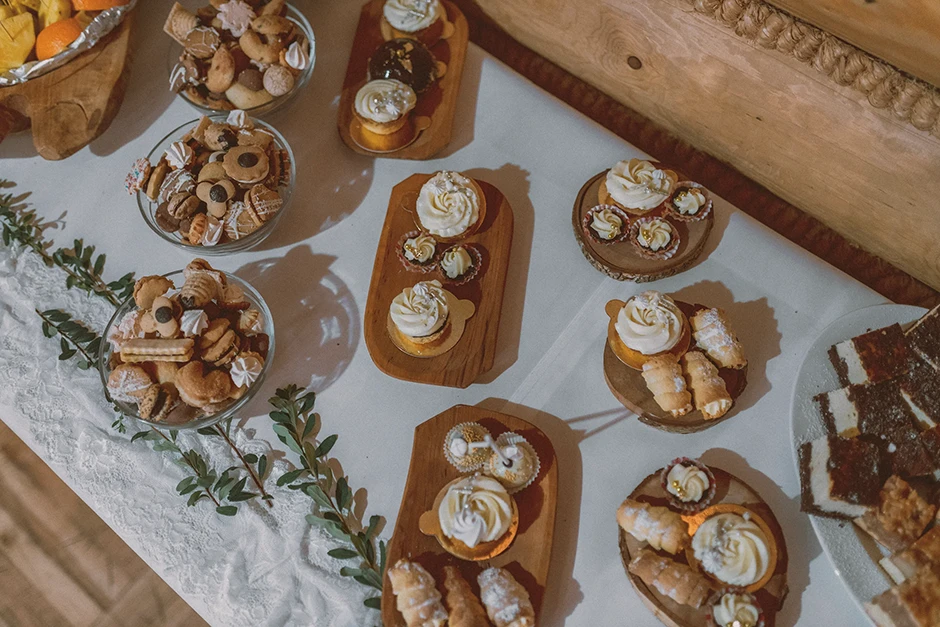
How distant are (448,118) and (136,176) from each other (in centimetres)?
77

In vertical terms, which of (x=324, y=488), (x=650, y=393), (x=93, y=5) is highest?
(x=650, y=393)

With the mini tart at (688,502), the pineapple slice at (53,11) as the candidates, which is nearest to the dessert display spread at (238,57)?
the pineapple slice at (53,11)

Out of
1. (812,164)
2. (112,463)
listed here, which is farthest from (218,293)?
(812,164)

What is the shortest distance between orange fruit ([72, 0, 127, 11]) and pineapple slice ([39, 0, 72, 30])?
0.02m

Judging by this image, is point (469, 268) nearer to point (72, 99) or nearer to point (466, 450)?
point (466, 450)

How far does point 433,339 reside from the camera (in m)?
1.52

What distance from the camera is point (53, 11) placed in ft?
5.85

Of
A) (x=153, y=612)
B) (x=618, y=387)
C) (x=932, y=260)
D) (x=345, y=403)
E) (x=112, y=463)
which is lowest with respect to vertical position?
(x=153, y=612)

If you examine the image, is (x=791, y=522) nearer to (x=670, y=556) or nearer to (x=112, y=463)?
(x=670, y=556)

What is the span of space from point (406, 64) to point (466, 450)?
3.30ft

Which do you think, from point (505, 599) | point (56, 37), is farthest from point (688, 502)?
point (56, 37)

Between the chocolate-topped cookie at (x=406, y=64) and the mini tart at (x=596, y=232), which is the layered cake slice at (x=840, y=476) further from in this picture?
the chocolate-topped cookie at (x=406, y=64)

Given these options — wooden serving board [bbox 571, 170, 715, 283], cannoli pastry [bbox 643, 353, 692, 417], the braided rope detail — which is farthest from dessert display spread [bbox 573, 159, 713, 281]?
the braided rope detail

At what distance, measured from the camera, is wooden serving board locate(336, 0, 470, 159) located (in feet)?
5.82
